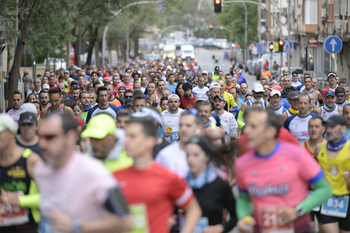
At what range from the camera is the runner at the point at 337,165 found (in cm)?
668

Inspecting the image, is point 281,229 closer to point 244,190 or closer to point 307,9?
point 244,190

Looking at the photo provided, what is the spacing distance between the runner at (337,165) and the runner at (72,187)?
359cm

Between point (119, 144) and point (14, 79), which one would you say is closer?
point (119, 144)

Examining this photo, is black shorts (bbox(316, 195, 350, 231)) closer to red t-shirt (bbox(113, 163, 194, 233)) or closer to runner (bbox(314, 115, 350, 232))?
runner (bbox(314, 115, 350, 232))

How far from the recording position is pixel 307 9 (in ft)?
153

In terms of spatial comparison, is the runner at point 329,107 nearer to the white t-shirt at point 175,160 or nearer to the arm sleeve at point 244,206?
the white t-shirt at point 175,160

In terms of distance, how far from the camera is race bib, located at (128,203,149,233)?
14.1 ft

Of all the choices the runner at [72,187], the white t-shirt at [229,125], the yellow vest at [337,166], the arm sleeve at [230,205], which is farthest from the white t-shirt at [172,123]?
the runner at [72,187]

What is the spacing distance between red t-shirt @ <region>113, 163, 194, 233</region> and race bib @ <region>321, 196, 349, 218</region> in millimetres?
2926

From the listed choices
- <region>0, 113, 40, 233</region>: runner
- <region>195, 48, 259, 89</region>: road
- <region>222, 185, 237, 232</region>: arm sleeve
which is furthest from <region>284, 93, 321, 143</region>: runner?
<region>195, 48, 259, 89</region>: road

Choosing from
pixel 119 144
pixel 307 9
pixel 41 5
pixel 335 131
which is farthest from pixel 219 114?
pixel 307 9

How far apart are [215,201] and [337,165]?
198cm

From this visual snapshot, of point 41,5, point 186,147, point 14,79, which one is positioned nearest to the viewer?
point 186,147

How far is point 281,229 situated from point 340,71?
35924 mm
